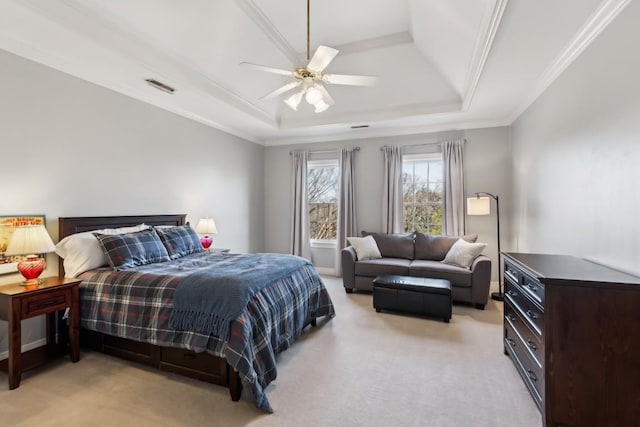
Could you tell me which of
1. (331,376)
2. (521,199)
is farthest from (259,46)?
(521,199)

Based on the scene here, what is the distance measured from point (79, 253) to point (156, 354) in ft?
4.05

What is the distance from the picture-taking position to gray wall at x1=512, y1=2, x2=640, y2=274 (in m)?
1.97

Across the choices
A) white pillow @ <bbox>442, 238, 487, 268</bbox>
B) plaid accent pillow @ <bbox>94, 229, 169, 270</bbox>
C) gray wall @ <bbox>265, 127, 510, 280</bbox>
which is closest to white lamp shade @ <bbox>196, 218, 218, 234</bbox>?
plaid accent pillow @ <bbox>94, 229, 169, 270</bbox>

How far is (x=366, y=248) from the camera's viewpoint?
16.1 ft

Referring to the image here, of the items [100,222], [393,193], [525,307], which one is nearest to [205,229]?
[100,222]

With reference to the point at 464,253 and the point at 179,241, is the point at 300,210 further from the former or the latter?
the point at 464,253

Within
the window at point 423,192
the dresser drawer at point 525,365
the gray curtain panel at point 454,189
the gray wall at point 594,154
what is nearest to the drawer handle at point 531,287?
the dresser drawer at point 525,365

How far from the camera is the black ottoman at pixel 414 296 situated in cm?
357

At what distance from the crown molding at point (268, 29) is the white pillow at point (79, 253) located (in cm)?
293

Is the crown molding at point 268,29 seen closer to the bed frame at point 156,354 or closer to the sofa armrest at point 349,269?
the bed frame at point 156,354

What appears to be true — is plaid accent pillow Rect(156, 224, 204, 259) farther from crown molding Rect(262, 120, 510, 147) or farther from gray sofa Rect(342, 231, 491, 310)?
crown molding Rect(262, 120, 510, 147)

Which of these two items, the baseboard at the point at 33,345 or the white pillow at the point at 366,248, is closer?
the baseboard at the point at 33,345

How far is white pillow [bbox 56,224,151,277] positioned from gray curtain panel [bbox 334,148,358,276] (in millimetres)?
3827

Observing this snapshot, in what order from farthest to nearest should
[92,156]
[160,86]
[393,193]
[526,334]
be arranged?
1. [393,193]
2. [160,86]
3. [92,156]
4. [526,334]
